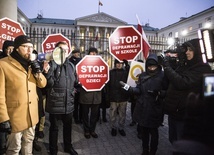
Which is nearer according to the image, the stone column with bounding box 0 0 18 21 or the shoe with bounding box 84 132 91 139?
the shoe with bounding box 84 132 91 139

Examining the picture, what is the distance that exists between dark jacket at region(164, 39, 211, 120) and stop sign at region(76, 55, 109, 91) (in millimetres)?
2035

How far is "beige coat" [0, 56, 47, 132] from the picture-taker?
289 cm

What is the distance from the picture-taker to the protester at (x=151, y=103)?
3.97 metres

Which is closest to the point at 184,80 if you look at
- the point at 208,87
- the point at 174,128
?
the point at 174,128

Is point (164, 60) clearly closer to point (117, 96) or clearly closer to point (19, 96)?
point (117, 96)

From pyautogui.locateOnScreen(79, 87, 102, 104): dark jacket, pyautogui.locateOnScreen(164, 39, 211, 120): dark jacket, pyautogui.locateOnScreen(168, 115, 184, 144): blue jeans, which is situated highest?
pyautogui.locateOnScreen(164, 39, 211, 120): dark jacket

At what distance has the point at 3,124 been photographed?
2734mm

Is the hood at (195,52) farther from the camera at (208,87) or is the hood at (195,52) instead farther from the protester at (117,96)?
the protester at (117,96)

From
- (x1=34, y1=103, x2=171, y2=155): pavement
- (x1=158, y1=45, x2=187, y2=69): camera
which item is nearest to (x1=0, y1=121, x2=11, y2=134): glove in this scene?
(x1=34, y1=103, x2=171, y2=155): pavement

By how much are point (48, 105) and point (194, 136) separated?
3220 mm

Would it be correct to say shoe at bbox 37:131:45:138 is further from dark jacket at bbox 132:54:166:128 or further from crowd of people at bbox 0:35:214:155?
Answer: dark jacket at bbox 132:54:166:128

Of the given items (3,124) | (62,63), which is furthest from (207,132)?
(62,63)

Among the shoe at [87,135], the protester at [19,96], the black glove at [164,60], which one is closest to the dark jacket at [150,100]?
the black glove at [164,60]

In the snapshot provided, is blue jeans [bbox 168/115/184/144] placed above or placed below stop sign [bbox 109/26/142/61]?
below
